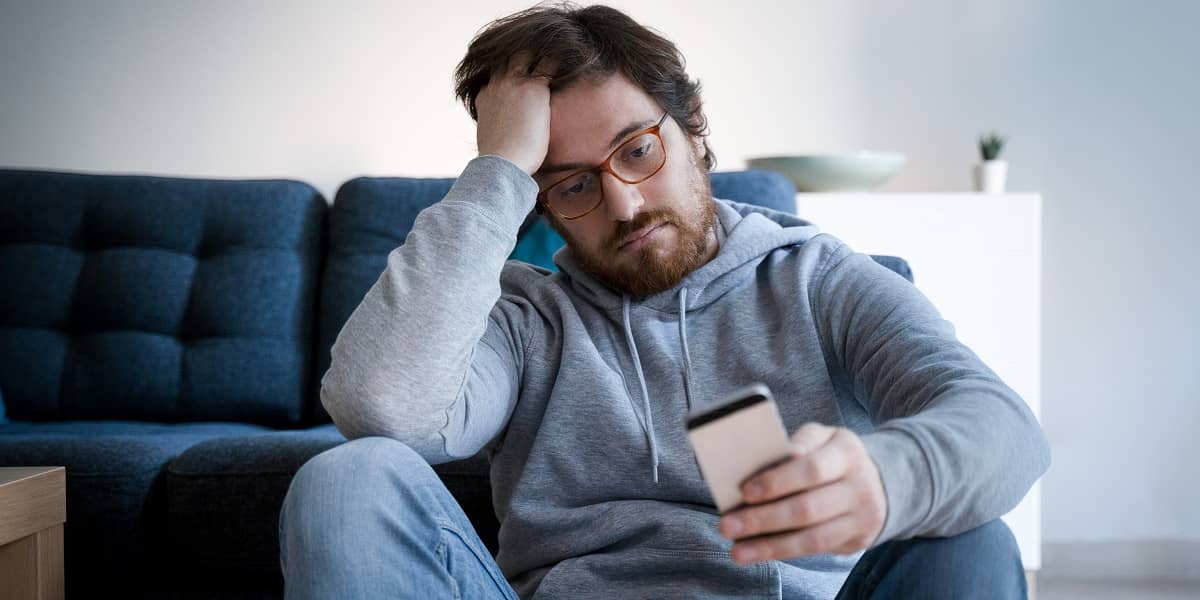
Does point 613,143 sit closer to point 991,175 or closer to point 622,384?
point 622,384

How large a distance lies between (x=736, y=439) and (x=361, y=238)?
1757 mm

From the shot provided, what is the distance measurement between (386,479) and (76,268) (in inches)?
70.1

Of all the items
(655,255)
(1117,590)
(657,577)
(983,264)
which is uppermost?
(655,255)

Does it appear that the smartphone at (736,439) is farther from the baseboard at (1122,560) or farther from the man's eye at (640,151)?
the baseboard at (1122,560)

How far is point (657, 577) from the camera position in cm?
105

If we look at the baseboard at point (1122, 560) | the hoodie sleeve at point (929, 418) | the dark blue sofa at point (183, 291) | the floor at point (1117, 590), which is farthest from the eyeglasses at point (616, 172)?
the baseboard at point (1122, 560)

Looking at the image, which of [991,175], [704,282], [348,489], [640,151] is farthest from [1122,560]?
[348,489]

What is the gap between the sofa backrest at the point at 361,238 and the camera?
223 cm

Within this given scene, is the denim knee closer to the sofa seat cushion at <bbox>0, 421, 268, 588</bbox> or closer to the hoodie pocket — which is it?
the hoodie pocket

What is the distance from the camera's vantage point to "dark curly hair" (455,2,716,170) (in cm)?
121

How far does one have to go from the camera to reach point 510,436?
1.22m

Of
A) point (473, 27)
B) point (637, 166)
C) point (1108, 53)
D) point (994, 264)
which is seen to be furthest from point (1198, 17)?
point (637, 166)

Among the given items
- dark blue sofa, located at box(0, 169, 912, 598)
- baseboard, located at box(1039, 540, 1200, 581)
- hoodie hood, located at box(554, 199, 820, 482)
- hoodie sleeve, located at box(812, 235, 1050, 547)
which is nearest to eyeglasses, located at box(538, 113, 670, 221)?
hoodie hood, located at box(554, 199, 820, 482)

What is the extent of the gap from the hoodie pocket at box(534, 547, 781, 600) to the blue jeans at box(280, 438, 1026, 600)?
15cm
